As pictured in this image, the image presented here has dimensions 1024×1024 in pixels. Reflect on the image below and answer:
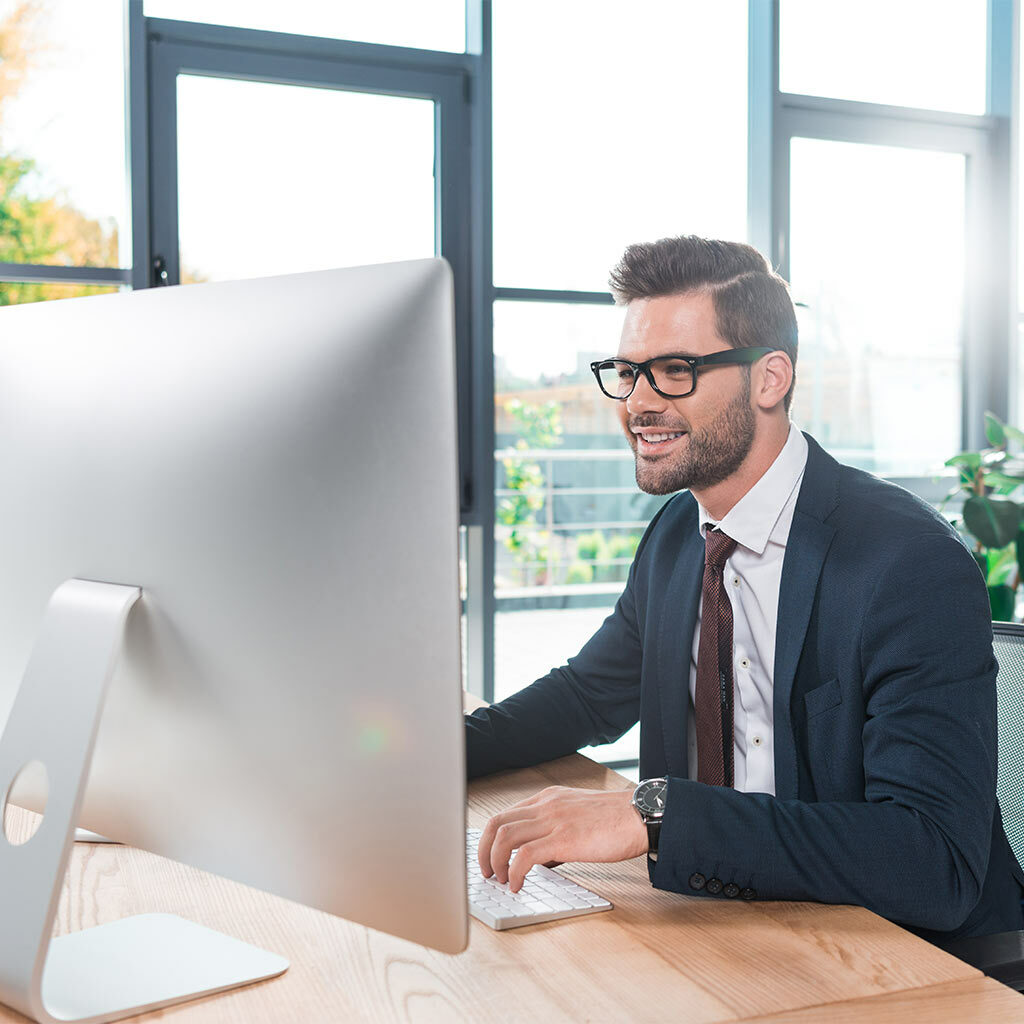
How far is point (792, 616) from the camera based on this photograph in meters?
1.27

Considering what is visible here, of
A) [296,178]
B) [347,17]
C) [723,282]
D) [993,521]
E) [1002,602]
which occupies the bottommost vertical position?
[1002,602]

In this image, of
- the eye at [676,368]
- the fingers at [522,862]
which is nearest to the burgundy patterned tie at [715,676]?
the eye at [676,368]

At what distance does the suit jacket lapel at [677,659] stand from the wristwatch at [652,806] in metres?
0.40

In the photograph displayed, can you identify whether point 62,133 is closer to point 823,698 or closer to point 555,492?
point 555,492

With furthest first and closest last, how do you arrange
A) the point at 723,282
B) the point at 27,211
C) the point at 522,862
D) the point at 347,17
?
1. the point at 347,17
2. the point at 27,211
3. the point at 723,282
4. the point at 522,862

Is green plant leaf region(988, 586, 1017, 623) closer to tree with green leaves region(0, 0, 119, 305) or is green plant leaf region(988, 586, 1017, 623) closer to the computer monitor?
tree with green leaves region(0, 0, 119, 305)

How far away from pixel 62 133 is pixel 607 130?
1.57 m

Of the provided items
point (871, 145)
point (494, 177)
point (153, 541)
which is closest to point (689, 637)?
point (153, 541)

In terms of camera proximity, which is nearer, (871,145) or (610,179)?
(610,179)

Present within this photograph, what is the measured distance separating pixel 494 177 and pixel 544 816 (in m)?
2.61

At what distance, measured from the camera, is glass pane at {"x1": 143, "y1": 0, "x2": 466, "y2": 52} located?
3021mm

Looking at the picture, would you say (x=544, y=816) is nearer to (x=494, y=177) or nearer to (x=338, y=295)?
(x=338, y=295)

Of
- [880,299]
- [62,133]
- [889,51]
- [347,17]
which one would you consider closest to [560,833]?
[62,133]

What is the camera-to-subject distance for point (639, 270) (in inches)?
60.2
